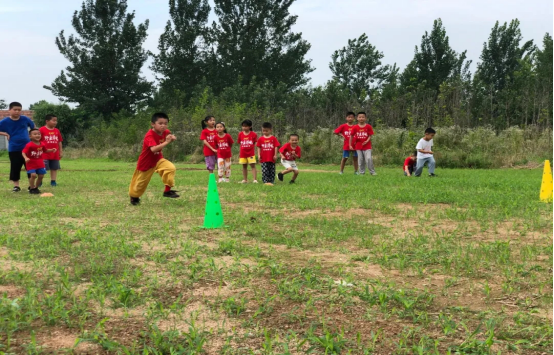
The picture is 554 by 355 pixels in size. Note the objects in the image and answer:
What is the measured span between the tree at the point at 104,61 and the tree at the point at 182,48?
452cm

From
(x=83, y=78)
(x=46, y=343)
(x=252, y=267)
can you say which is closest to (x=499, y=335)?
(x=252, y=267)

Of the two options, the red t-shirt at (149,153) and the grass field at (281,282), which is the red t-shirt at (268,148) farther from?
the grass field at (281,282)

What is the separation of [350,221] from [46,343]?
4052 mm

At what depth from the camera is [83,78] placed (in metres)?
39.8

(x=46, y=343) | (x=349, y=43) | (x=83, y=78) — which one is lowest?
(x=46, y=343)

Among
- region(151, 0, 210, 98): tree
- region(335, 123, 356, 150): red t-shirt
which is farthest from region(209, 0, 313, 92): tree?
region(335, 123, 356, 150): red t-shirt

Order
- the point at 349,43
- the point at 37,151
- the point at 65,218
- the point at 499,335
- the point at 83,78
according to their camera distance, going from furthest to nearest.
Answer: the point at 349,43
the point at 83,78
the point at 37,151
the point at 65,218
the point at 499,335

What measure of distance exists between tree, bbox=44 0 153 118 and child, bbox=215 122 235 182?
29335 mm

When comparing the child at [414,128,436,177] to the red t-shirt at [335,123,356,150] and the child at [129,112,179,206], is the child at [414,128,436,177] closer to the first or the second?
the red t-shirt at [335,123,356,150]

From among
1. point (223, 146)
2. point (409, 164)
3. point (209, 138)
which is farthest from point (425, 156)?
point (209, 138)

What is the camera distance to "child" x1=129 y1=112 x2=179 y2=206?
811 cm

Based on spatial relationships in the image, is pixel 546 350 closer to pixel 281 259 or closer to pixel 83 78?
pixel 281 259

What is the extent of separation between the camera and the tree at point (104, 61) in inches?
1558

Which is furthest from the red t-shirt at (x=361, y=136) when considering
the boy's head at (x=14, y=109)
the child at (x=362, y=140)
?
the boy's head at (x=14, y=109)
